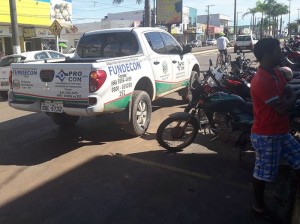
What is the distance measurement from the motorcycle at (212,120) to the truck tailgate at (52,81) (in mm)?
1388

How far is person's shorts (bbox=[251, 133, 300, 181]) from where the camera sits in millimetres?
3500

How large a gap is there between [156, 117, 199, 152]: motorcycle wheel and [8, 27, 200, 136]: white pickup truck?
2.50 feet

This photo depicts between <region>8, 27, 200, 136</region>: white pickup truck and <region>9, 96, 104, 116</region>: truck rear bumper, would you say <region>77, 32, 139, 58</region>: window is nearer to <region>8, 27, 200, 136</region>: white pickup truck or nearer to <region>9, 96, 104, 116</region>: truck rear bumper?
<region>8, 27, 200, 136</region>: white pickup truck

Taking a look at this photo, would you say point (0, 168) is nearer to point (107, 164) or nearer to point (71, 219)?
point (107, 164)

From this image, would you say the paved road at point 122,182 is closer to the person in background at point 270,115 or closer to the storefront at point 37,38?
the person in background at point 270,115

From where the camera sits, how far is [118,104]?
5953 mm

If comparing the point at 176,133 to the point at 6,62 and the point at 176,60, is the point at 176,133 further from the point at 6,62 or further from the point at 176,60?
the point at 6,62

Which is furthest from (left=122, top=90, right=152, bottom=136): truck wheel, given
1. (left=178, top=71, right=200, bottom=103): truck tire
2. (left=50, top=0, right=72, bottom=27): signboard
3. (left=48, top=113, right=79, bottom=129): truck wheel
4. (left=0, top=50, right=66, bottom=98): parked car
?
(left=50, top=0, right=72, bottom=27): signboard

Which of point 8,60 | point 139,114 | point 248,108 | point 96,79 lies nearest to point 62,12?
point 8,60

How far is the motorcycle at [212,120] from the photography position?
5113mm

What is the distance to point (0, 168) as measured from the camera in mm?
5254

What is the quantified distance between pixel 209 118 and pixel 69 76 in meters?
2.22

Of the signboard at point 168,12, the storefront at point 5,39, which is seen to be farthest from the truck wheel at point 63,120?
the signboard at point 168,12

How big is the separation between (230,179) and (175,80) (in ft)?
12.3
